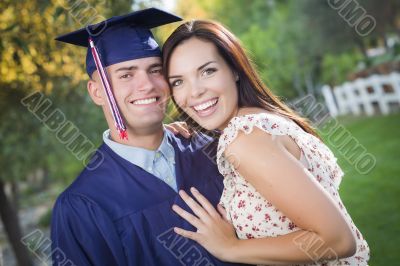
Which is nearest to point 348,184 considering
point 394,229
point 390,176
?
point 390,176

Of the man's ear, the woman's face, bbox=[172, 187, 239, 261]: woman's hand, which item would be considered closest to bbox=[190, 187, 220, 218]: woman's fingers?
bbox=[172, 187, 239, 261]: woman's hand

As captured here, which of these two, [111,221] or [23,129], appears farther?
[23,129]

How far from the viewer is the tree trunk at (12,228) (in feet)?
21.8

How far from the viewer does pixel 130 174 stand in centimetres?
224

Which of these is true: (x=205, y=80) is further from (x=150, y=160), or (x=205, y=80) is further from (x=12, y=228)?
(x=12, y=228)

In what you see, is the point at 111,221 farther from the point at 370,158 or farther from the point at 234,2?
the point at 234,2

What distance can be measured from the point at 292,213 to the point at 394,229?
3.33 meters

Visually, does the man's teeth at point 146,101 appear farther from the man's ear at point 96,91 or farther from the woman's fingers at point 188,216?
the woman's fingers at point 188,216

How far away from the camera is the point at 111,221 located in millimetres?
2098

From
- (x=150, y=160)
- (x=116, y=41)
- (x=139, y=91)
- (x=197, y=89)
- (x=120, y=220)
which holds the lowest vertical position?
(x=120, y=220)

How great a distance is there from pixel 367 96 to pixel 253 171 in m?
8.72

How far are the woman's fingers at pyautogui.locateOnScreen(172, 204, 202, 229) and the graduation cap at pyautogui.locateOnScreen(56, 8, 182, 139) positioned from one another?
0.49m

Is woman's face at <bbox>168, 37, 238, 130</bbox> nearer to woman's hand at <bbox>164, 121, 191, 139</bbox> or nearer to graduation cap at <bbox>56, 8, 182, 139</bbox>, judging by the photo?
graduation cap at <bbox>56, 8, 182, 139</bbox>

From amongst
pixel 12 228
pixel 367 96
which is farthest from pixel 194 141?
pixel 367 96
